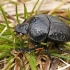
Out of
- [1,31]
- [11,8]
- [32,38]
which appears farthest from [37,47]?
[11,8]

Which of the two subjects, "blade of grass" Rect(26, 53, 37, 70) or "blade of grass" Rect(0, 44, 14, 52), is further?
"blade of grass" Rect(0, 44, 14, 52)

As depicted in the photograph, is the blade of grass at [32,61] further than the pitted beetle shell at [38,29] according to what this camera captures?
No

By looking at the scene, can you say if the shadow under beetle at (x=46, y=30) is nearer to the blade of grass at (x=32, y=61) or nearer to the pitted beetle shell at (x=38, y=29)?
the pitted beetle shell at (x=38, y=29)

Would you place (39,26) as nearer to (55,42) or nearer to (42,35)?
(42,35)

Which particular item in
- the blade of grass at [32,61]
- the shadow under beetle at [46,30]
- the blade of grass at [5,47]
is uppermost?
the shadow under beetle at [46,30]

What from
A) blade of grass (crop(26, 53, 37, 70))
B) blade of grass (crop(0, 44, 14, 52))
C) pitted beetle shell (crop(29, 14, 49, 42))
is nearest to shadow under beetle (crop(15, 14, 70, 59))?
pitted beetle shell (crop(29, 14, 49, 42))

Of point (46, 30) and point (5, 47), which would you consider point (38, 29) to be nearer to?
point (46, 30)

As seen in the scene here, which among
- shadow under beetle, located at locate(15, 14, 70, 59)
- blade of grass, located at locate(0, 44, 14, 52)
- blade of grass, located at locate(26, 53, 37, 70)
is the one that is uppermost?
shadow under beetle, located at locate(15, 14, 70, 59)

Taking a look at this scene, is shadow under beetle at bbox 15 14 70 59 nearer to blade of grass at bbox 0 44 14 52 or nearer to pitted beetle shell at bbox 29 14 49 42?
pitted beetle shell at bbox 29 14 49 42

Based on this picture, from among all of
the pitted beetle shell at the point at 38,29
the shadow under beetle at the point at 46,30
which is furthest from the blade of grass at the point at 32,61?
the pitted beetle shell at the point at 38,29
